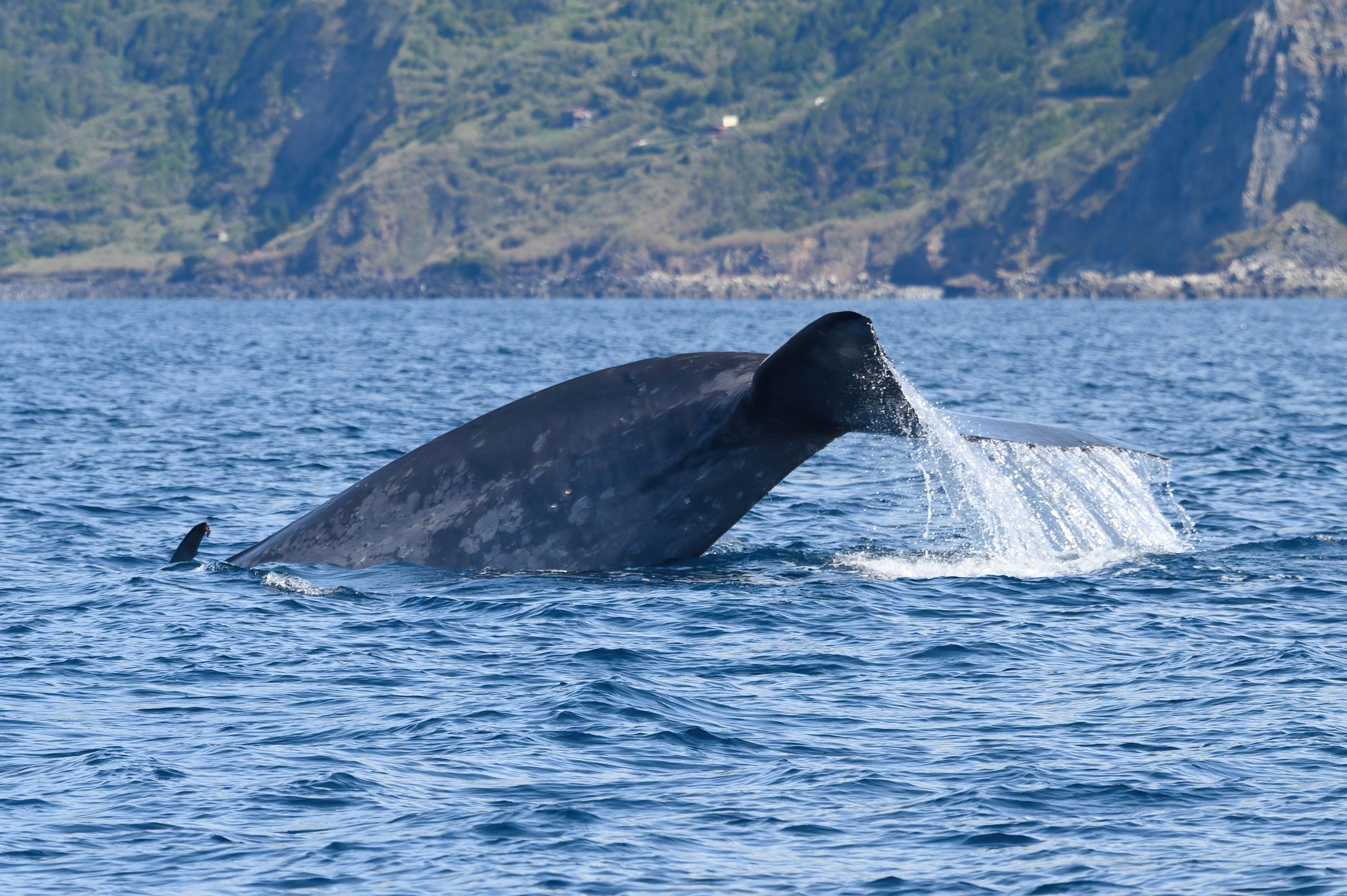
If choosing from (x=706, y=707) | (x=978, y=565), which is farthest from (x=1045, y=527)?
(x=706, y=707)

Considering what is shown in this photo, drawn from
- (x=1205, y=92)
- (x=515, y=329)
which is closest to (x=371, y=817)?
(x=515, y=329)

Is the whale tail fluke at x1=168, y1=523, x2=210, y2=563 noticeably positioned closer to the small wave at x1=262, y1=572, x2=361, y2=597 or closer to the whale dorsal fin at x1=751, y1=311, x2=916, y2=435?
the small wave at x1=262, y1=572, x2=361, y2=597

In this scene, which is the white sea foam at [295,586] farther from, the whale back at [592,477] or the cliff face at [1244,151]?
the cliff face at [1244,151]

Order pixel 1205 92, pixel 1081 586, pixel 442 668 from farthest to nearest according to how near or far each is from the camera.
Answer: pixel 1205 92
pixel 1081 586
pixel 442 668

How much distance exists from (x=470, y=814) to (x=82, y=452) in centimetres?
2112

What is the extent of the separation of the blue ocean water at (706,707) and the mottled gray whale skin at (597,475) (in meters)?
0.35

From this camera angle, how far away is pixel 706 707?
11.9m

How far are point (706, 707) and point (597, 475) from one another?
→ 187 centimetres

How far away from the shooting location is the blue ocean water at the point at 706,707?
9180 mm

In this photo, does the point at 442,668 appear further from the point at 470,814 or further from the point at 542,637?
the point at 470,814

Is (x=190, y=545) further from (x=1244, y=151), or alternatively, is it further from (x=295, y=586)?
(x=1244, y=151)

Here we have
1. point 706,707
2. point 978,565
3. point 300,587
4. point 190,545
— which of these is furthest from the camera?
point 978,565

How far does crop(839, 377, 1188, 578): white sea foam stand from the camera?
15719mm

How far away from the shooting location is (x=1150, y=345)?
69562 millimetres
